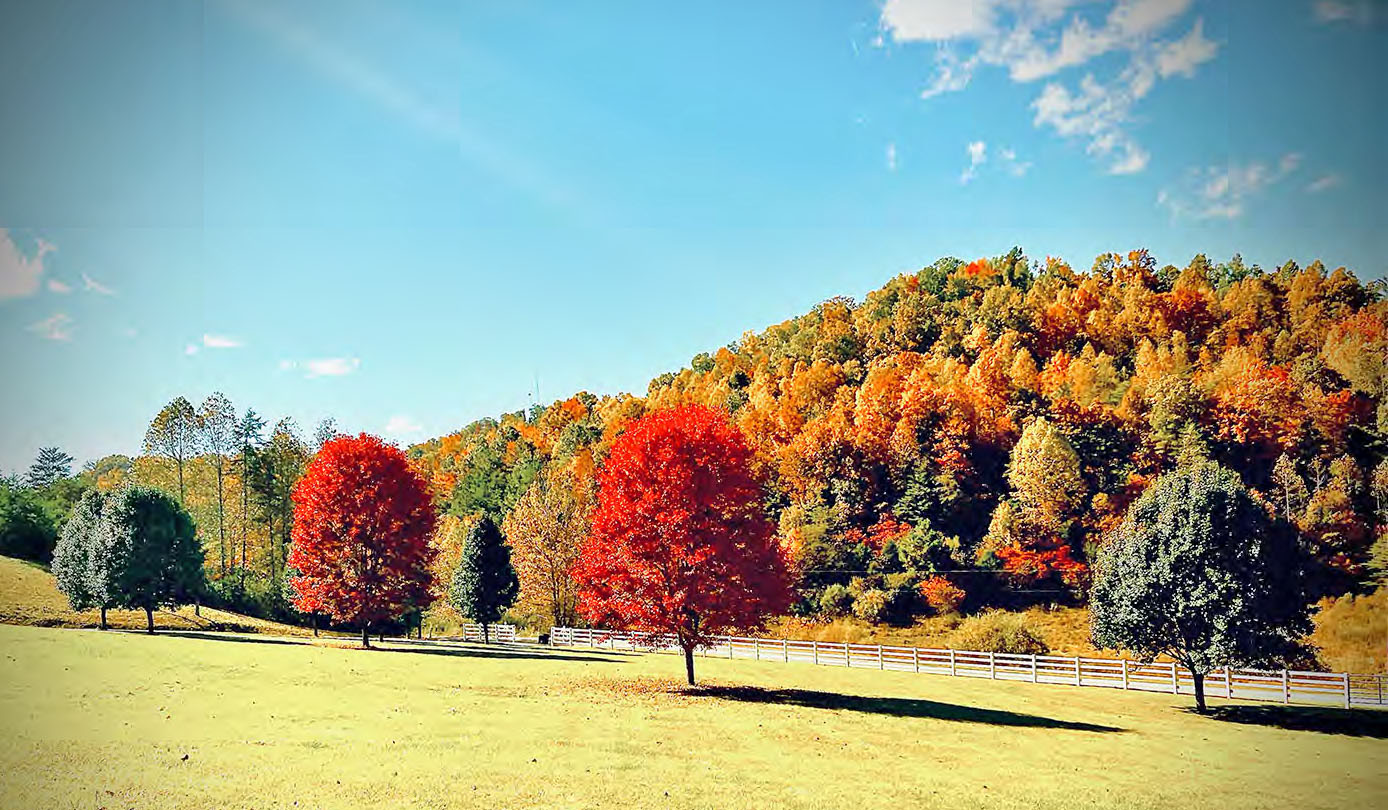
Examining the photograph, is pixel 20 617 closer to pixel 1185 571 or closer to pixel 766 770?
pixel 766 770

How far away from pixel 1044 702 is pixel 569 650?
31.4 m

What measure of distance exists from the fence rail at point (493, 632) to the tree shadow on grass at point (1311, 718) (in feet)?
157

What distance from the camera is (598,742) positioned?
21.2 metres

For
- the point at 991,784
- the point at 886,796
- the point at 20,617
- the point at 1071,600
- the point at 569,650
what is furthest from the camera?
the point at 1071,600

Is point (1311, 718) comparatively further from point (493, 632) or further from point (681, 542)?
point (493, 632)

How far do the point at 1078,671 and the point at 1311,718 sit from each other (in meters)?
9.91

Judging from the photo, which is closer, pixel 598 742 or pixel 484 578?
pixel 598 742

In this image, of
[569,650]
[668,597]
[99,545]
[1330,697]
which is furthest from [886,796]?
[99,545]

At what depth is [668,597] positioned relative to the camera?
31312 mm

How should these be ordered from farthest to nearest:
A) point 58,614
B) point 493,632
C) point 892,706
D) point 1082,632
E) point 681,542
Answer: point 493,632
point 1082,632
point 58,614
point 681,542
point 892,706

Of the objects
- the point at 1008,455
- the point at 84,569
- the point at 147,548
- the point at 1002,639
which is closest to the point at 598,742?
the point at 1002,639

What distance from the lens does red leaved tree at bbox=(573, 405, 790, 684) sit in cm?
3156

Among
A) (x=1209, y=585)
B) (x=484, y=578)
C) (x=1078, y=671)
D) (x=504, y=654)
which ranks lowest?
(x=504, y=654)

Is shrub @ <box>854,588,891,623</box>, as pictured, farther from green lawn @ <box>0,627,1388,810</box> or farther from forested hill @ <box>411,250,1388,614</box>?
green lawn @ <box>0,627,1388,810</box>
